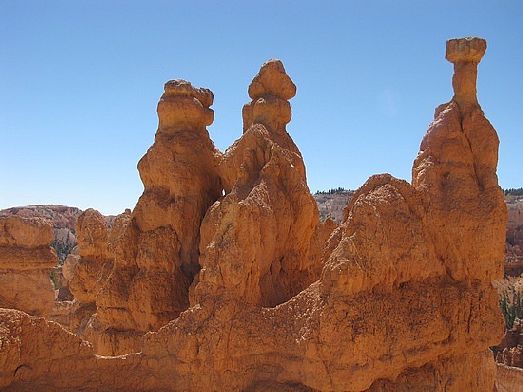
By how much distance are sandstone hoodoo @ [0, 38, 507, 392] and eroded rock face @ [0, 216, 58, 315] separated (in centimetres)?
780

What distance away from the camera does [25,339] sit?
8.31 meters

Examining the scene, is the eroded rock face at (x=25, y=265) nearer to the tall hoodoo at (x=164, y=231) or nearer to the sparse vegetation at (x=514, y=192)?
the tall hoodoo at (x=164, y=231)

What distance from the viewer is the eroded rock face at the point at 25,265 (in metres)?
15.8

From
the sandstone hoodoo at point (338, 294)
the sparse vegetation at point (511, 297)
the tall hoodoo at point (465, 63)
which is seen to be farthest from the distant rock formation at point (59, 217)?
the tall hoodoo at point (465, 63)

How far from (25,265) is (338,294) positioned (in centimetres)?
1118

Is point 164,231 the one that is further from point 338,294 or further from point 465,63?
point 465,63

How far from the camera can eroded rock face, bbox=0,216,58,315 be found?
1578 cm

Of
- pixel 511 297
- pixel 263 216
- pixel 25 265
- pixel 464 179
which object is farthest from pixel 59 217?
pixel 464 179

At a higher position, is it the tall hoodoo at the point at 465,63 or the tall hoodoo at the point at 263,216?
the tall hoodoo at the point at 465,63

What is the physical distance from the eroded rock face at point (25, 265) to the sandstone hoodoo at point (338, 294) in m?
7.80

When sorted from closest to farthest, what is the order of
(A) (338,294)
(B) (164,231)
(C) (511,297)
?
(A) (338,294) < (B) (164,231) < (C) (511,297)

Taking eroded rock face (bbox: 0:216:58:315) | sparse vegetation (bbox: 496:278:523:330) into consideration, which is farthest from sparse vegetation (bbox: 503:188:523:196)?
eroded rock face (bbox: 0:216:58:315)

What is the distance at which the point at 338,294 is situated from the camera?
7.30 meters

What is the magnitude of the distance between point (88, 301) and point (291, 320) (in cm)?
1061
